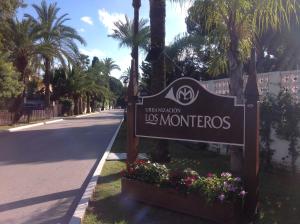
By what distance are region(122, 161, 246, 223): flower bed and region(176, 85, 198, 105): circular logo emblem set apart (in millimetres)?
1117

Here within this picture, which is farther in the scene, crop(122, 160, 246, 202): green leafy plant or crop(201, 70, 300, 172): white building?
crop(201, 70, 300, 172): white building

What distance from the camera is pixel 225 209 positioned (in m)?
5.86

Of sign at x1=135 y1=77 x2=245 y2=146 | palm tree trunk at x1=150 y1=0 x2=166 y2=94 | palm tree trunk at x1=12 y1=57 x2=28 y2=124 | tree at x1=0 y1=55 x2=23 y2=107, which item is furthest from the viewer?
palm tree trunk at x1=12 y1=57 x2=28 y2=124

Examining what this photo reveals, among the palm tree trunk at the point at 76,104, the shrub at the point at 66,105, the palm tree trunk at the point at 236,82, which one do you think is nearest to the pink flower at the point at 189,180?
the palm tree trunk at the point at 236,82

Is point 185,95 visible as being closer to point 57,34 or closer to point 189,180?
point 189,180

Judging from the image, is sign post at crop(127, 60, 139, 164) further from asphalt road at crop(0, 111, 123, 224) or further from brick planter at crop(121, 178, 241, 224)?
asphalt road at crop(0, 111, 123, 224)

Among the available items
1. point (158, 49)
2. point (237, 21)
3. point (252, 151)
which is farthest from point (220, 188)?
point (158, 49)

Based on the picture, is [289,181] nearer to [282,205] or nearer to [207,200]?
[282,205]

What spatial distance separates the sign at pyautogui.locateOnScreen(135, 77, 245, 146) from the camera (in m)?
6.32

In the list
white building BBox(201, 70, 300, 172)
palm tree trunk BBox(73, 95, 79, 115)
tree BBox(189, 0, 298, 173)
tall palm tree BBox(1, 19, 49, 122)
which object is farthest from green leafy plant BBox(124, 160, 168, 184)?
palm tree trunk BBox(73, 95, 79, 115)

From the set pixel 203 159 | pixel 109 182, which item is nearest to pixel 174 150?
pixel 203 159

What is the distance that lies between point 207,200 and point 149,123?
221 cm

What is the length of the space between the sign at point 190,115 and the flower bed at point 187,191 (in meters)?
0.58

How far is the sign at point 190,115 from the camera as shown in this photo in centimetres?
632
